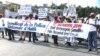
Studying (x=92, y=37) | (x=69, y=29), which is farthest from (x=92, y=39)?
(x=69, y=29)

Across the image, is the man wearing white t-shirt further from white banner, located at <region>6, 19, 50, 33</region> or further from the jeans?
white banner, located at <region>6, 19, 50, 33</region>

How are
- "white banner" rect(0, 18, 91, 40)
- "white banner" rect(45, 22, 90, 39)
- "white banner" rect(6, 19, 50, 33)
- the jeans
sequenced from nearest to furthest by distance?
1. the jeans
2. "white banner" rect(45, 22, 90, 39)
3. "white banner" rect(0, 18, 91, 40)
4. "white banner" rect(6, 19, 50, 33)

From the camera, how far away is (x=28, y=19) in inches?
689

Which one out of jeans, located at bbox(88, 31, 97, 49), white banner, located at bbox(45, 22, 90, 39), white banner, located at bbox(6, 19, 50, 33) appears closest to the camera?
jeans, located at bbox(88, 31, 97, 49)

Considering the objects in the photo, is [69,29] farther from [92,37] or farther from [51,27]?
[92,37]

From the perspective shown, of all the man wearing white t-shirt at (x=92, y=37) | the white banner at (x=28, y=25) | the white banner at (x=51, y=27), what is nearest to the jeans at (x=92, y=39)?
the man wearing white t-shirt at (x=92, y=37)

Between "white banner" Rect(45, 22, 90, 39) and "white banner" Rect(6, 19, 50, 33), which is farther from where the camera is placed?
"white banner" Rect(6, 19, 50, 33)

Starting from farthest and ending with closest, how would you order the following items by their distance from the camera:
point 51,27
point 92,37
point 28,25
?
1. point 28,25
2. point 51,27
3. point 92,37

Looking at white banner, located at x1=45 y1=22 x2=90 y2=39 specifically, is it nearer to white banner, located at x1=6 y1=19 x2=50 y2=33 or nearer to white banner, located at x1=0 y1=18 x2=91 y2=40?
white banner, located at x1=0 y1=18 x2=91 y2=40

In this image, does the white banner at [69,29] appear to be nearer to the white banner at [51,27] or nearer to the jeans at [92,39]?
the white banner at [51,27]

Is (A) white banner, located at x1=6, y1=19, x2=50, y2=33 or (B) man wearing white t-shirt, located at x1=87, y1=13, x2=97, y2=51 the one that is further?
(A) white banner, located at x1=6, y1=19, x2=50, y2=33

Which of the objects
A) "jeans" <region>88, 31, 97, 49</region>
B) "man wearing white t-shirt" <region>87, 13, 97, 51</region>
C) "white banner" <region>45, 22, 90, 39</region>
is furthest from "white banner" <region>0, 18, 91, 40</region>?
"jeans" <region>88, 31, 97, 49</region>

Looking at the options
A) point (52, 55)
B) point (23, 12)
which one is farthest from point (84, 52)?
point (23, 12)

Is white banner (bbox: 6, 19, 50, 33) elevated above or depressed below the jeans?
above
